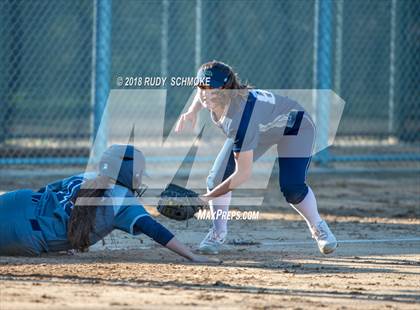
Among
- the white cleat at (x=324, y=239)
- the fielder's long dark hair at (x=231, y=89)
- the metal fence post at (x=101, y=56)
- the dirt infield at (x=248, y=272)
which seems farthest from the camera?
the metal fence post at (x=101, y=56)

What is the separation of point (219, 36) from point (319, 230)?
739cm

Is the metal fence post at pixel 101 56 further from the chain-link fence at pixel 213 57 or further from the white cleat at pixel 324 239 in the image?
the white cleat at pixel 324 239

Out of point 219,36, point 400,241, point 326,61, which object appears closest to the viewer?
point 400,241

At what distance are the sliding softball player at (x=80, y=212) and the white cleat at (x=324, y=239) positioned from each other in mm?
906

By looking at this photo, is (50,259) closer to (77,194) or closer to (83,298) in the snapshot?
(77,194)

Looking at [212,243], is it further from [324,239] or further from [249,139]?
[249,139]

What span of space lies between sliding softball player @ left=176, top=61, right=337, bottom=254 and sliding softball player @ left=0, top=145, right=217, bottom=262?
Answer: 25.8 inches

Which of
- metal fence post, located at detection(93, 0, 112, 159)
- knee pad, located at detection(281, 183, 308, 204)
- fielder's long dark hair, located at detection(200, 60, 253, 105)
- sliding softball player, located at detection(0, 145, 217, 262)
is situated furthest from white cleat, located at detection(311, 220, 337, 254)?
metal fence post, located at detection(93, 0, 112, 159)

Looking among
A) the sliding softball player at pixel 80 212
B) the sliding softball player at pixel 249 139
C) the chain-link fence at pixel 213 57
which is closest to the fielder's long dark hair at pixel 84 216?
the sliding softball player at pixel 80 212

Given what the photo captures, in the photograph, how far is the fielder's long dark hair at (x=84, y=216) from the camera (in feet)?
20.4

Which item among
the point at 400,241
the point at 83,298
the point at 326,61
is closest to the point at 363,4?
the point at 326,61

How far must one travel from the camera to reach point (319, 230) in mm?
6820

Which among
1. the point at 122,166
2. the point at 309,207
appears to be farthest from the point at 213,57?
the point at 122,166

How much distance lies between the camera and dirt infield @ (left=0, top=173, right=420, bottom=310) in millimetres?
5111
